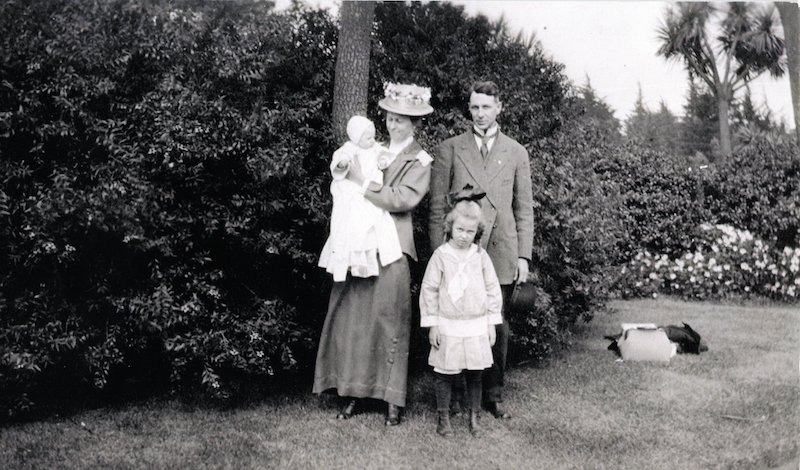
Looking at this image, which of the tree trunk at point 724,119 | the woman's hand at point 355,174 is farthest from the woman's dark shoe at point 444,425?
the tree trunk at point 724,119

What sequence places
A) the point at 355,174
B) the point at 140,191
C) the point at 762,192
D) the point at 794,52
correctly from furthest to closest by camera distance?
the point at 762,192 → the point at 794,52 → the point at 355,174 → the point at 140,191

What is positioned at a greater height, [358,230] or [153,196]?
[153,196]

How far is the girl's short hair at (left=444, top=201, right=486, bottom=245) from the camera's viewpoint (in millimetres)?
4496

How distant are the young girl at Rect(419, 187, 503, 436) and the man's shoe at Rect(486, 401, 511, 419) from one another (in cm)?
36

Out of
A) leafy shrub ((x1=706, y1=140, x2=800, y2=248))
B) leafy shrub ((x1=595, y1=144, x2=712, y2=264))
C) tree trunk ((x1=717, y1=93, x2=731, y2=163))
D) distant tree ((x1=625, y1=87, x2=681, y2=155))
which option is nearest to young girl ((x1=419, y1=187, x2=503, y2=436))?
leafy shrub ((x1=595, y1=144, x2=712, y2=264))

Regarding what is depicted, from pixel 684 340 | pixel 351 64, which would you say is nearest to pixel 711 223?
pixel 684 340

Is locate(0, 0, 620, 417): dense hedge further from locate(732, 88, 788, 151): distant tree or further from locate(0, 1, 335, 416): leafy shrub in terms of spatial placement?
locate(732, 88, 788, 151): distant tree

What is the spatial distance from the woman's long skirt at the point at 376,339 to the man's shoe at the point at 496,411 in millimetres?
691

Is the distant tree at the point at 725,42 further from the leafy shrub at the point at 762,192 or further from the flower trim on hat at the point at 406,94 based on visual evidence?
the flower trim on hat at the point at 406,94

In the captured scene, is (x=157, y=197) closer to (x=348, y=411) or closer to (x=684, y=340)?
(x=348, y=411)

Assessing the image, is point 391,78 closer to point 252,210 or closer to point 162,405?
point 252,210

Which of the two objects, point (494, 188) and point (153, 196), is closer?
point (153, 196)

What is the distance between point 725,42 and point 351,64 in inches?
346

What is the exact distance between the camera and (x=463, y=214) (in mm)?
4496
